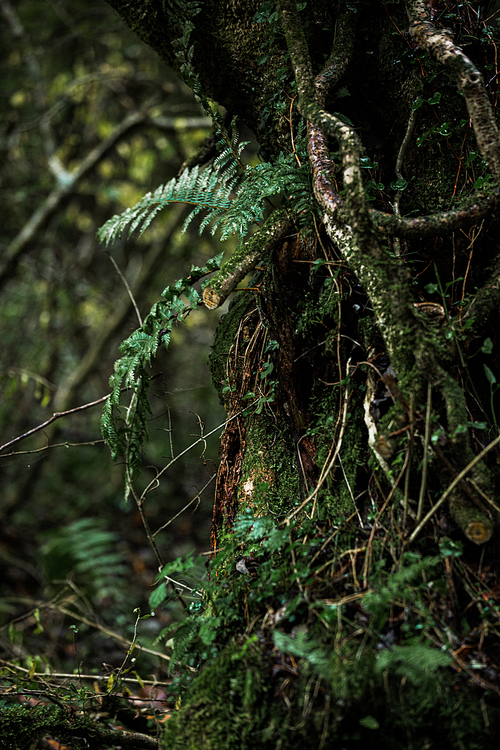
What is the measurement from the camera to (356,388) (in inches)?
69.7

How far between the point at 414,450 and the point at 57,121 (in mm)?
7892

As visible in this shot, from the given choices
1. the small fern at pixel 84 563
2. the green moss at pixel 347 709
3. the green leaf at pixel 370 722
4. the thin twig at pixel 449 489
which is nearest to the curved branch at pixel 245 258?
the thin twig at pixel 449 489

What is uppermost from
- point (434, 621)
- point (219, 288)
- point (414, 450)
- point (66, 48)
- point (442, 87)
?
point (66, 48)

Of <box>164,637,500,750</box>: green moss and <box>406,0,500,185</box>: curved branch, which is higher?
<box>406,0,500,185</box>: curved branch

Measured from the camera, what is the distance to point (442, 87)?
1.88 metres

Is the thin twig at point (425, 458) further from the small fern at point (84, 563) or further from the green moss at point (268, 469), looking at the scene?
the small fern at point (84, 563)

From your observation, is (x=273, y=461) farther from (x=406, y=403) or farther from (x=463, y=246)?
(x=463, y=246)

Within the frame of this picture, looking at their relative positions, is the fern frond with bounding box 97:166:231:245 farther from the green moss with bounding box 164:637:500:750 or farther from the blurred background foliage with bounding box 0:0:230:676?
the blurred background foliage with bounding box 0:0:230:676

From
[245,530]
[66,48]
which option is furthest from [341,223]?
[66,48]

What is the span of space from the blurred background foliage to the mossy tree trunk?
330 centimetres

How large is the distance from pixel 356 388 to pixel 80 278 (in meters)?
7.11

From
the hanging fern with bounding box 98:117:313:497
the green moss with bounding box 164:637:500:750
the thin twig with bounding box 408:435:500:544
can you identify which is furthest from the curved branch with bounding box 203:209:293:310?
the green moss with bounding box 164:637:500:750

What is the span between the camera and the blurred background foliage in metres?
5.61

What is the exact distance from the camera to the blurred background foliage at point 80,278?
5.61 metres
